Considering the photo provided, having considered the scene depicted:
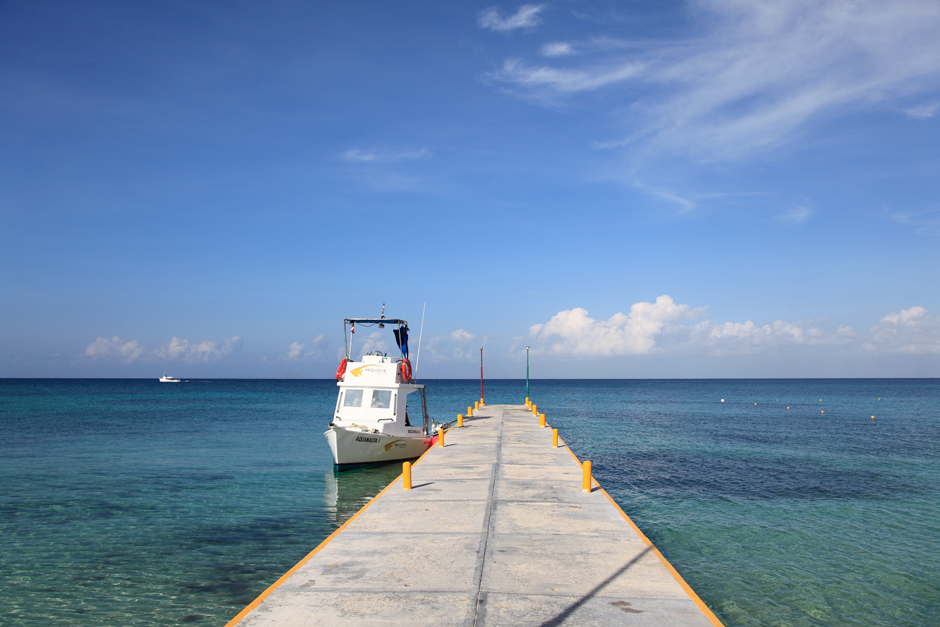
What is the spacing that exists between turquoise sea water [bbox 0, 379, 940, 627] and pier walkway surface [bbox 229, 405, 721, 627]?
2731mm

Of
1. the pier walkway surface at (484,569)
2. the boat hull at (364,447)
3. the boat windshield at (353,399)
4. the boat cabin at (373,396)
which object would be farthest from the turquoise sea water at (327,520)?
the boat windshield at (353,399)

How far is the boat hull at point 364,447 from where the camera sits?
23.3 metres

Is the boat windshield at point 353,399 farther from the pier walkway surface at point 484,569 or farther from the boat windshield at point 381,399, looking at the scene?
the pier walkway surface at point 484,569

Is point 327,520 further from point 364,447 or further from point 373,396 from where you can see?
point 373,396

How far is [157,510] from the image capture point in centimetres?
1864

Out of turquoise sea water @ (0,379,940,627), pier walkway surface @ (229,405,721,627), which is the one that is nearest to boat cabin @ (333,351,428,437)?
turquoise sea water @ (0,379,940,627)

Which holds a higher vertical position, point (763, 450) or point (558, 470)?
point (558, 470)

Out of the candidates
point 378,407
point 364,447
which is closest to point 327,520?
point 364,447

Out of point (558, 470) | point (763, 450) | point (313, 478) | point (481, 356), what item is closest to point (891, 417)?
point (763, 450)

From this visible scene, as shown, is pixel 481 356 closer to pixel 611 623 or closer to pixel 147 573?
pixel 147 573

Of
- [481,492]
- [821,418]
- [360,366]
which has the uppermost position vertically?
[360,366]

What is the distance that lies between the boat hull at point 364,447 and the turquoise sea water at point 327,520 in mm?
Answer: 754

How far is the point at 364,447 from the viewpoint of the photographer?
24031 mm

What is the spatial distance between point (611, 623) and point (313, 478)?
19742mm
